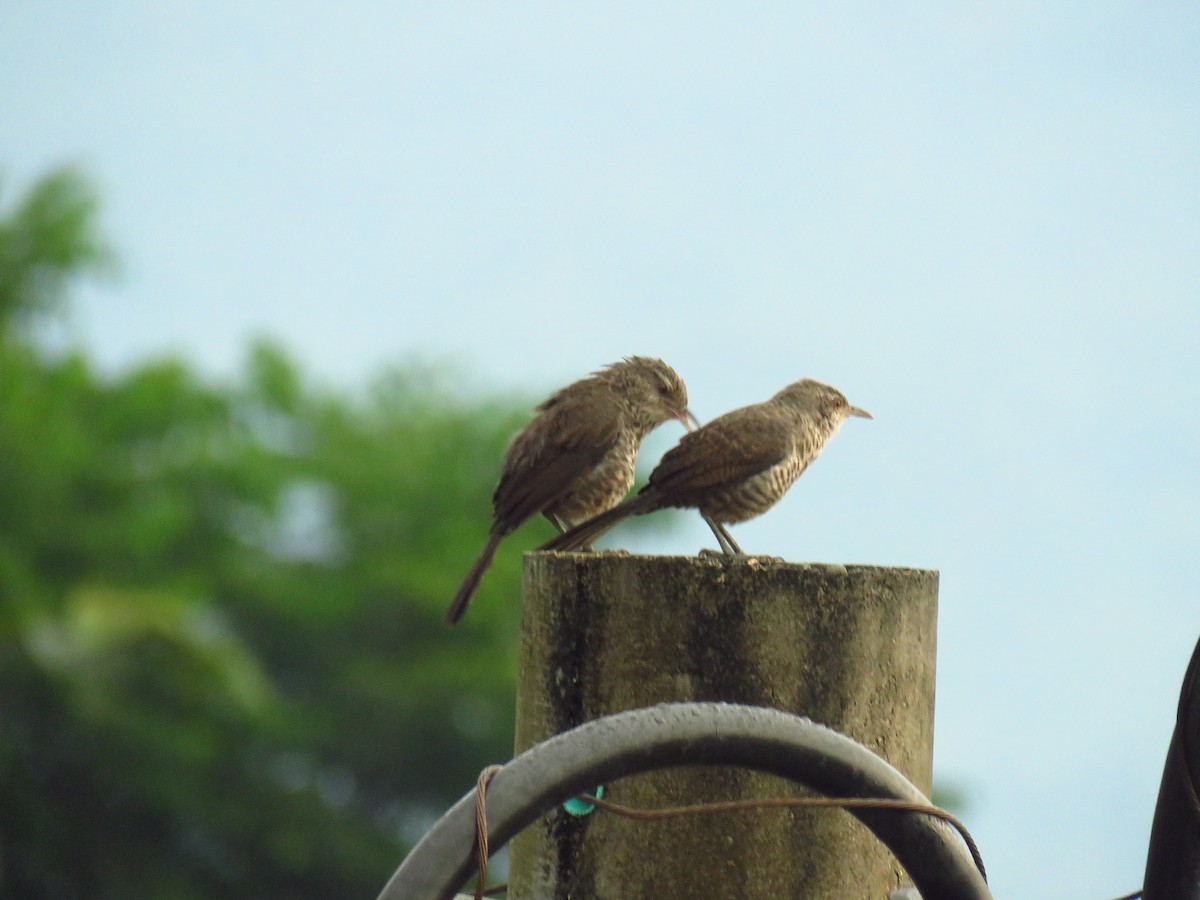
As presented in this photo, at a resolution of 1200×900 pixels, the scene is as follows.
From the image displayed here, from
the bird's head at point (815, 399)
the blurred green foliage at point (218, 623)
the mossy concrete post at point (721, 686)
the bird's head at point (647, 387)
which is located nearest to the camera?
the mossy concrete post at point (721, 686)

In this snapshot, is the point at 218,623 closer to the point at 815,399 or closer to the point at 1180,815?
the point at 815,399

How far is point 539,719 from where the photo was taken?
11.2 feet

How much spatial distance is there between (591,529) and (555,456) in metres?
1.25

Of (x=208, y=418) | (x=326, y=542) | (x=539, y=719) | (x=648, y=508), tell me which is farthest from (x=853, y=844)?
(x=326, y=542)

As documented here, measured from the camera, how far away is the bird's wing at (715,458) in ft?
17.3

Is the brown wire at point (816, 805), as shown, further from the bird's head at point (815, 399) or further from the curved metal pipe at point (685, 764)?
the bird's head at point (815, 399)

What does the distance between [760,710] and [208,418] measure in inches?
972

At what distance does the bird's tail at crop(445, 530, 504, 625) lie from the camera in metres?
6.03

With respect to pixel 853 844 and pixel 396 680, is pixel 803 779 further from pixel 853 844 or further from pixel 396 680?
pixel 396 680

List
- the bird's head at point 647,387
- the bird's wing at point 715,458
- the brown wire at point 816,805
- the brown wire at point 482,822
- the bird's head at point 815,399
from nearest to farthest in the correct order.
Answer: the brown wire at point 482,822 → the brown wire at point 816,805 → the bird's wing at point 715,458 → the bird's head at point 815,399 → the bird's head at point 647,387

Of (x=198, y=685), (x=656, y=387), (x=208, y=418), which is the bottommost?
(x=198, y=685)

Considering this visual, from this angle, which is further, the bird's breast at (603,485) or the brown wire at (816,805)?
the bird's breast at (603,485)

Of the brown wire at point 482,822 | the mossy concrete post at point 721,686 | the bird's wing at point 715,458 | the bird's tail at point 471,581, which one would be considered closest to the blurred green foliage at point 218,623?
the bird's tail at point 471,581

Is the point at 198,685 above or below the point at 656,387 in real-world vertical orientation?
below
